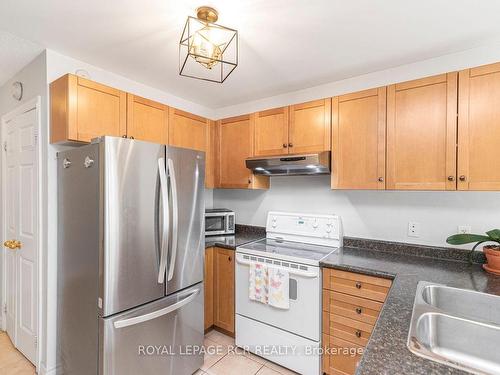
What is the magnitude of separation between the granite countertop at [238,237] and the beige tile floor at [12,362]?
63.8 inches

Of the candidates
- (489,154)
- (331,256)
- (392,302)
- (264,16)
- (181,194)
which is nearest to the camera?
(392,302)

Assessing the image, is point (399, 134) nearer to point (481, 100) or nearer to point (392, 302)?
point (481, 100)

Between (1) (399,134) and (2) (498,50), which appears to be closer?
(2) (498,50)

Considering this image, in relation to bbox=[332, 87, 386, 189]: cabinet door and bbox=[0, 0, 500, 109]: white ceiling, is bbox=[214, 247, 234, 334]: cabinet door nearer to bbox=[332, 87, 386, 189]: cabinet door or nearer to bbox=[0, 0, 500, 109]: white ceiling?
bbox=[332, 87, 386, 189]: cabinet door

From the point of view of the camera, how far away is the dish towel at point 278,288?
196cm

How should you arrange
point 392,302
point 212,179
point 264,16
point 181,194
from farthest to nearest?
point 212,179
point 181,194
point 264,16
point 392,302

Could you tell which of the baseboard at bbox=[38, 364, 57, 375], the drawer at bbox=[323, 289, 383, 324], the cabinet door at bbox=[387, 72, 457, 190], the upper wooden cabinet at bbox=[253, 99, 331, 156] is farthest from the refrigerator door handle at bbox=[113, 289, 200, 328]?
the cabinet door at bbox=[387, 72, 457, 190]

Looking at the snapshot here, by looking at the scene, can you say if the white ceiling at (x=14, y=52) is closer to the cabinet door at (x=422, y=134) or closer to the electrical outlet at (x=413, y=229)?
the cabinet door at (x=422, y=134)

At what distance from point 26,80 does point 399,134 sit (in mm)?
2961

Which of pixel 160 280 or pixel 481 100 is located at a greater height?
pixel 481 100

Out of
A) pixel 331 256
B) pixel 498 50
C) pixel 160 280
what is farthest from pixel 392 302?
pixel 498 50

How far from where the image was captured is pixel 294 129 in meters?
2.35

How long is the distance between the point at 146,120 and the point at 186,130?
0.45m

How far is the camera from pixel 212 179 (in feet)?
9.44
